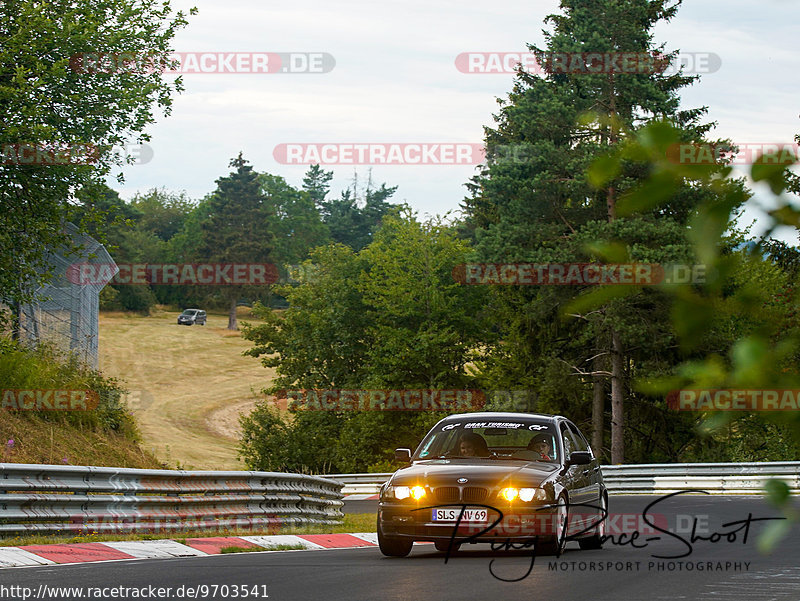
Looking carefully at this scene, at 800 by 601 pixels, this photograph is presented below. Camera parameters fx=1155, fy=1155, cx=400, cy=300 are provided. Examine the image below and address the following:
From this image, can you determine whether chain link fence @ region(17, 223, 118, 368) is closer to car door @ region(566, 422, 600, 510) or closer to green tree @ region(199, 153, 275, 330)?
car door @ region(566, 422, 600, 510)

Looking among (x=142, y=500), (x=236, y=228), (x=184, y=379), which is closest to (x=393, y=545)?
(x=142, y=500)

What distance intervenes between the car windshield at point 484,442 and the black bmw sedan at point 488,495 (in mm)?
11

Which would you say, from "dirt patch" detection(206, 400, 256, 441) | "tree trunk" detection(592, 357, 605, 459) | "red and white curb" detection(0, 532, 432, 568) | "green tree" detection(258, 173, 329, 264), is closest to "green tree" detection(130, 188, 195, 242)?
"green tree" detection(258, 173, 329, 264)

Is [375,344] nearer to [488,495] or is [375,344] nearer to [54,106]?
[54,106]

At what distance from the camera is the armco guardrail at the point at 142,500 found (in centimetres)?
1130

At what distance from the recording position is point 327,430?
57.0 m

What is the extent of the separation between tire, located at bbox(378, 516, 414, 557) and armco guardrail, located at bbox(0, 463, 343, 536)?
2.72 metres

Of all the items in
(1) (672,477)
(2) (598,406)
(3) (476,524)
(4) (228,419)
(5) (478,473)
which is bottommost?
(4) (228,419)

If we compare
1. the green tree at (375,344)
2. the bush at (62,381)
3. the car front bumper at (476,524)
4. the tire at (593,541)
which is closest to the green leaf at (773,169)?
the car front bumper at (476,524)

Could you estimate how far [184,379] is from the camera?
90.8 m

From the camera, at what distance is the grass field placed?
67625 mm

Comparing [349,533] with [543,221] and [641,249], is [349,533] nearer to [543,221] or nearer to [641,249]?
[641,249]

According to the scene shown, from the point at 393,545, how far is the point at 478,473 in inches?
46.2

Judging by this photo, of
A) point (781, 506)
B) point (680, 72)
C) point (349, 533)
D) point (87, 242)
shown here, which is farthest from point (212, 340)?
point (781, 506)
